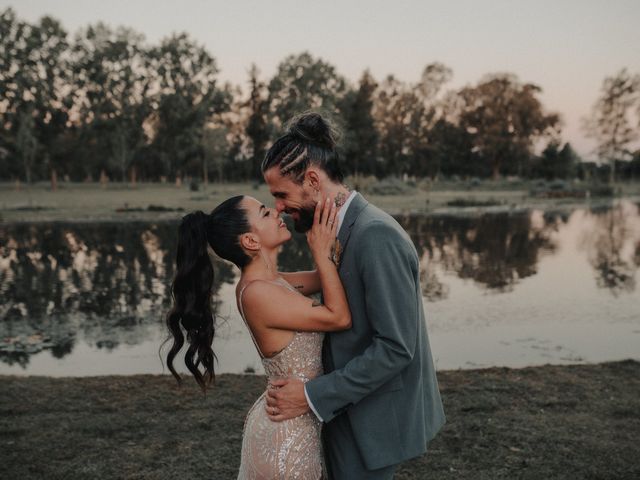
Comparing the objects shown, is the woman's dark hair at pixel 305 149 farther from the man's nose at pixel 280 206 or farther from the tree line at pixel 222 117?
the tree line at pixel 222 117

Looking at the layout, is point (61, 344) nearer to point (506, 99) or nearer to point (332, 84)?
point (332, 84)

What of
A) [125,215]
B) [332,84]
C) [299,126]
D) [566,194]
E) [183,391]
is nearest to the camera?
[299,126]

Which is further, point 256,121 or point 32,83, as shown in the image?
point 256,121

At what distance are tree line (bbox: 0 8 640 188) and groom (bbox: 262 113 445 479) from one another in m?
62.0

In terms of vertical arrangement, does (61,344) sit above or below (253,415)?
below

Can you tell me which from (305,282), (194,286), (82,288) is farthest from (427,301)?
(194,286)

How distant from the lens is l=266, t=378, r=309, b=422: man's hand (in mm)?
2648

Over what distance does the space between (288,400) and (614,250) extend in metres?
19.6

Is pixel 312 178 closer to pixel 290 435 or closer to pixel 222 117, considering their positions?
pixel 290 435

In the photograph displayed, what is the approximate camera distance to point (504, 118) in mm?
80812

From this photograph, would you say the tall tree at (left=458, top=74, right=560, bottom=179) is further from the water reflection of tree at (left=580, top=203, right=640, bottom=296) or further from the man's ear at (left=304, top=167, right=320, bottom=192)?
the man's ear at (left=304, top=167, right=320, bottom=192)

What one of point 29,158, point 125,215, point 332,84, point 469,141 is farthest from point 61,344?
point 469,141

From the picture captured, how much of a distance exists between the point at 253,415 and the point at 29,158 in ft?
218

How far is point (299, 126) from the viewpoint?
8.90ft
